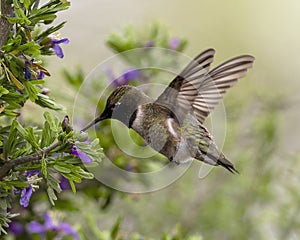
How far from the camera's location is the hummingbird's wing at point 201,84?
1887mm

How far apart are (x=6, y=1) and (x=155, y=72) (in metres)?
1.33

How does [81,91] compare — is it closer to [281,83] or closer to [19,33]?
[19,33]

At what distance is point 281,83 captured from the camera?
4852 mm

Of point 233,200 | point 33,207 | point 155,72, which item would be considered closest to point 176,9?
point 233,200

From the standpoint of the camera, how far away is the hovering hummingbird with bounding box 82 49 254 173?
1868 millimetres

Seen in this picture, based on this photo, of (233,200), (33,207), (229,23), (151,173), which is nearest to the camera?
(33,207)

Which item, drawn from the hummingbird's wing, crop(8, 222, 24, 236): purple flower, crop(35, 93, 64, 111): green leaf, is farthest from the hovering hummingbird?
crop(8, 222, 24, 236): purple flower

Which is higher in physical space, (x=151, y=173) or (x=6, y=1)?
(x=6, y=1)

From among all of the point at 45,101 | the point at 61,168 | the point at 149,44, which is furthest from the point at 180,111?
the point at 149,44

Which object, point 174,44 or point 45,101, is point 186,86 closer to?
point 45,101

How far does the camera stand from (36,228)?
222cm

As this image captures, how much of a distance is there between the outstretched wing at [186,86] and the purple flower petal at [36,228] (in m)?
0.60

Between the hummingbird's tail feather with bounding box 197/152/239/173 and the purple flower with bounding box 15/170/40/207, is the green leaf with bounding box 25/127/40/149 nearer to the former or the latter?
the purple flower with bounding box 15/170/40/207

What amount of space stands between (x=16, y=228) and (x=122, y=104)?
2.46 feet
